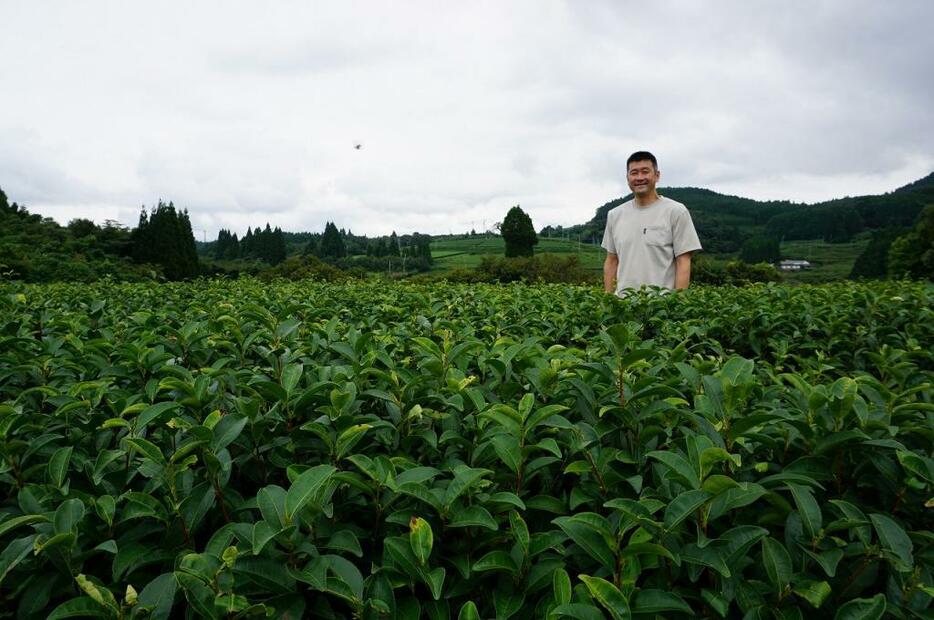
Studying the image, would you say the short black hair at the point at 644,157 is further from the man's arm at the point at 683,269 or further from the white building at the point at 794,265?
the white building at the point at 794,265

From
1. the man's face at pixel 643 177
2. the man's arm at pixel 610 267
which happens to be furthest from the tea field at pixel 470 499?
the man's arm at pixel 610 267

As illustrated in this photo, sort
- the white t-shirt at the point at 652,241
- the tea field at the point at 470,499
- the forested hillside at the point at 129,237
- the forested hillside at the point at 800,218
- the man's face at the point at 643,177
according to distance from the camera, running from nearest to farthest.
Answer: the tea field at the point at 470,499
the white t-shirt at the point at 652,241
the man's face at the point at 643,177
the forested hillside at the point at 129,237
the forested hillside at the point at 800,218

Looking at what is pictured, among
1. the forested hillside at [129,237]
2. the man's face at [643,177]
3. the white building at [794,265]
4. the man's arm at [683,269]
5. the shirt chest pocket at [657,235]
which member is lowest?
the white building at [794,265]

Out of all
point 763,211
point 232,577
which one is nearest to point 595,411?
point 232,577

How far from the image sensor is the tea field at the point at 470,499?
1235mm

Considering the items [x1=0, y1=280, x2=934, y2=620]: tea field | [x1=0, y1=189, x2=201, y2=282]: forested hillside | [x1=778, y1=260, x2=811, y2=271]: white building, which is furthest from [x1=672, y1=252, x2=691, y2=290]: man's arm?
[x1=778, y1=260, x2=811, y2=271]: white building

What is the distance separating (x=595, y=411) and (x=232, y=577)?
1.13 metres

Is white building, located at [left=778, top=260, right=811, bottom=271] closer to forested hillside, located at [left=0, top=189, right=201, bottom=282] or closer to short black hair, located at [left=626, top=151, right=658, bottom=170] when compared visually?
forested hillside, located at [left=0, top=189, right=201, bottom=282]

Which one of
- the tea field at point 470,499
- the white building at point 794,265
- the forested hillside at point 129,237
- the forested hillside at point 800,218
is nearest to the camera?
the tea field at point 470,499

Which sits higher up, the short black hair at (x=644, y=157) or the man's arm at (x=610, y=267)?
the short black hair at (x=644, y=157)

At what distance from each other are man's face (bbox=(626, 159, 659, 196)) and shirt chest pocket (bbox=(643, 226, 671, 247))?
435 millimetres

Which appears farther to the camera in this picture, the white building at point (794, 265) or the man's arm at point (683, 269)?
the white building at point (794, 265)

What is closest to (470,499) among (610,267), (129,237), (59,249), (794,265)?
(610,267)

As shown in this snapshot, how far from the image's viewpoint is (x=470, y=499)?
142 centimetres
